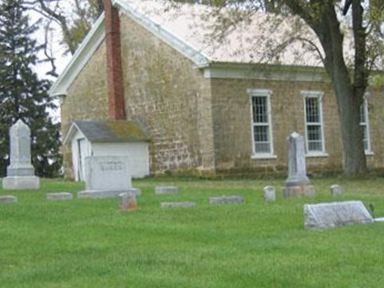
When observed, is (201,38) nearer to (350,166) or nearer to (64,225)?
(350,166)

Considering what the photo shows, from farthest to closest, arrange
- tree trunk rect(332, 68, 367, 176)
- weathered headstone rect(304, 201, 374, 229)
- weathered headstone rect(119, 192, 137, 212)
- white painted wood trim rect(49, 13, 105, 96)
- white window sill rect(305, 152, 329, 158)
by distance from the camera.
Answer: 1. white painted wood trim rect(49, 13, 105, 96)
2. white window sill rect(305, 152, 329, 158)
3. tree trunk rect(332, 68, 367, 176)
4. weathered headstone rect(119, 192, 137, 212)
5. weathered headstone rect(304, 201, 374, 229)

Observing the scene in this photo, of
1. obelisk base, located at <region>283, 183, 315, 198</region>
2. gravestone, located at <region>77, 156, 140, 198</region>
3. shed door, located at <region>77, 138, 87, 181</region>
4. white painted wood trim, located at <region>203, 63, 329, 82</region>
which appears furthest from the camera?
shed door, located at <region>77, 138, 87, 181</region>

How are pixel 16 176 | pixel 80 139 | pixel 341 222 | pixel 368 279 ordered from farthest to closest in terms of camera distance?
pixel 80 139
pixel 16 176
pixel 341 222
pixel 368 279

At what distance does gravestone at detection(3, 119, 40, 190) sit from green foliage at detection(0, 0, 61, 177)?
25469mm

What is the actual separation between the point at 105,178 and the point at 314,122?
55.7 feet

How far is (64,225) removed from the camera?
1228cm

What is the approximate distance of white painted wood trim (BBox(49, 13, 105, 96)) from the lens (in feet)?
118

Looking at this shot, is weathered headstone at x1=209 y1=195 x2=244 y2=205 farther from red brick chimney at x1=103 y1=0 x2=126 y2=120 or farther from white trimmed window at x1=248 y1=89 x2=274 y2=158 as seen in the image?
red brick chimney at x1=103 y1=0 x2=126 y2=120

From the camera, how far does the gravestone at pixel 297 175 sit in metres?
17.8

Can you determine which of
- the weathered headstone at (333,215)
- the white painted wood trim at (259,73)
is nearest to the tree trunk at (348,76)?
the white painted wood trim at (259,73)

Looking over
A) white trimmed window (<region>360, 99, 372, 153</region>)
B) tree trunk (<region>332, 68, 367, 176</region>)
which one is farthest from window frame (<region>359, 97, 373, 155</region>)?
tree trunk (<region>332, 68, 367, 176</region>)

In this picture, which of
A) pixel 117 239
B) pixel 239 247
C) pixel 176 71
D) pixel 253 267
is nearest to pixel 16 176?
pixel 176 71

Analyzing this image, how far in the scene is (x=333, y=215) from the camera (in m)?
11.2

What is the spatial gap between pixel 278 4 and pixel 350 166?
6.02 meters
